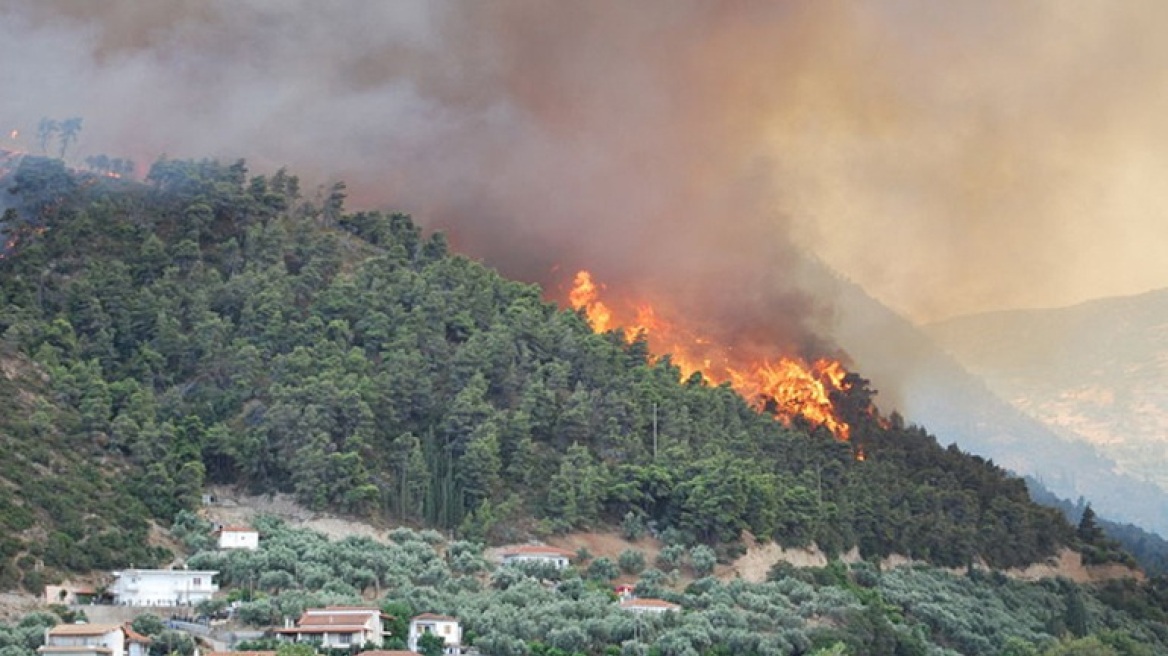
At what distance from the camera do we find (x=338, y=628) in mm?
74438

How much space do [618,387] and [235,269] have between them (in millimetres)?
21090

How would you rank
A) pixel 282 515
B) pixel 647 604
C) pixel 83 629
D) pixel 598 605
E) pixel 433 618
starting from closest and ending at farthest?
pixel 83 629 → pixel 433 618 → pixel 598 605 → pixel 647 604 → pixel 282 515

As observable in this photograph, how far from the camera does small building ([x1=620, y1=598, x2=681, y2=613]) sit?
8169 cm

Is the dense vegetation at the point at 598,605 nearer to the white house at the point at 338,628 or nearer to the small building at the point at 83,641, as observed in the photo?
the small building at the point at 83,641

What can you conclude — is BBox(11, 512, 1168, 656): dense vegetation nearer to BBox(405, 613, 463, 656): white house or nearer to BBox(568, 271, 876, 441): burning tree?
BBox(405, 613, 463, 656): white house

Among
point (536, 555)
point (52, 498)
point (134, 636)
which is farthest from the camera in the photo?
point (536, 555)

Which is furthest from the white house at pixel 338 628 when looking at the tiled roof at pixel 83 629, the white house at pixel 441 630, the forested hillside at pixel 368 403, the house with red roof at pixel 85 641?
the forested hillside at pixel 368 403

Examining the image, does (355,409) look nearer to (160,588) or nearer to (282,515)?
(282,515)

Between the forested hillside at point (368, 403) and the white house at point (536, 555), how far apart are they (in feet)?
7.40

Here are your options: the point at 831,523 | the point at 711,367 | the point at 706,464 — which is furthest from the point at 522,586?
the point at 711,367

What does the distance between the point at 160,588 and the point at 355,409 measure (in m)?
17.3

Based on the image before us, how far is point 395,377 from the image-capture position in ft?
322

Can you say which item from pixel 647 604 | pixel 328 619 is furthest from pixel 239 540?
pixel 647 604

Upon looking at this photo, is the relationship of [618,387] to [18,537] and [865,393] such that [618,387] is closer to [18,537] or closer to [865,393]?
[865,393]
